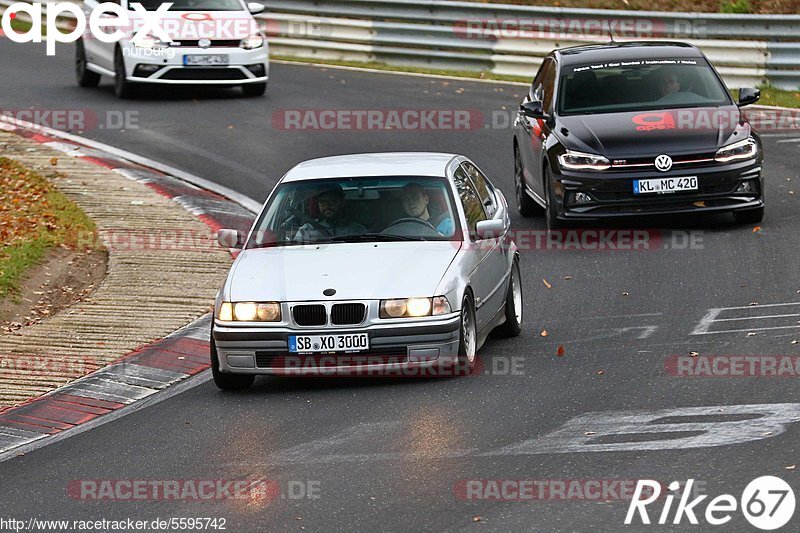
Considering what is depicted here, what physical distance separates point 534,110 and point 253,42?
860cm

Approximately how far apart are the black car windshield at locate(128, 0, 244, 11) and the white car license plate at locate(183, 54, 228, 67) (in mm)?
1058

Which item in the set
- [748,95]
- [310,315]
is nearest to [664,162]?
[748,95]

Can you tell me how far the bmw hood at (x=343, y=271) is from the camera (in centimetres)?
1013

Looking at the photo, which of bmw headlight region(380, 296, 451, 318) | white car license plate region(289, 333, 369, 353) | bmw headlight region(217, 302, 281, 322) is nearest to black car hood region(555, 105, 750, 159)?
bmw headlight region(380, 296, 451, 318)

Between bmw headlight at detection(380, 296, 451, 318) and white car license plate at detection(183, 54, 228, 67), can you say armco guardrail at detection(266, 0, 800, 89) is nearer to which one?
white car license plate at detection(183, 54, 228, 67)

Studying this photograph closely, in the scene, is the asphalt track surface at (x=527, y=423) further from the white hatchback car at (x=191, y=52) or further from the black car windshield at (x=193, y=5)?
the black car windshield at (x=193, y=5)

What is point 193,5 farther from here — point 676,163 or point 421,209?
point 421,209

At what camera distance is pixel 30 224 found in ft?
51.2

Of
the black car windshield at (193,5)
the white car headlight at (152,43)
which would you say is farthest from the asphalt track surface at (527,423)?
the black car windshield at (193,5)

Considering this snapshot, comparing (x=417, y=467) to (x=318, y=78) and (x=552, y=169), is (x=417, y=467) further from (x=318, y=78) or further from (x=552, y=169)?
(x=318, y=78)

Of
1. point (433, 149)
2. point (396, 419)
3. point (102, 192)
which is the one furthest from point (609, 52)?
point (396, 419)

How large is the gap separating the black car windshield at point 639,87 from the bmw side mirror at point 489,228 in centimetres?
542

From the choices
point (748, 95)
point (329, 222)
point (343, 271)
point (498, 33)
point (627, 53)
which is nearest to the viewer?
point (343, 271)

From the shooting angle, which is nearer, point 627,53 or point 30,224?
point 30,224
